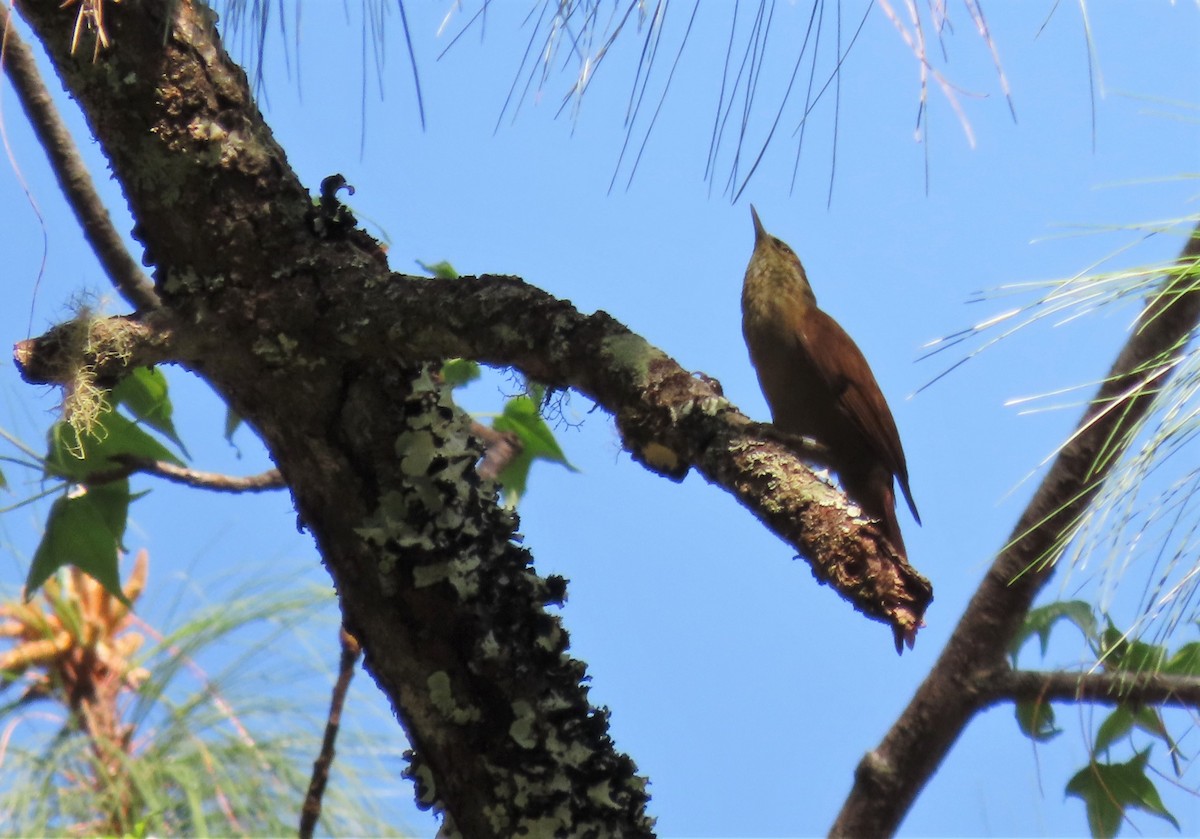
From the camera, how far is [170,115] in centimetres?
157

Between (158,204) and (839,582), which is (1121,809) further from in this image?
(158,204)

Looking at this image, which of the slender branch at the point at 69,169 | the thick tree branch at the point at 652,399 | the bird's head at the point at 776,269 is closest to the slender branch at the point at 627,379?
the thick tree branch at the point at 652,399

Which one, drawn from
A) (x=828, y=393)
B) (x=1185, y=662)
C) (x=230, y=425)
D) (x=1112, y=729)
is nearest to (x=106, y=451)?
(x=230, y=425)

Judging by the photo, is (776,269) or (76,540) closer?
(76,540)

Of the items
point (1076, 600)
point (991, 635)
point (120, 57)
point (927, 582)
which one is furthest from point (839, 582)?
point (1076, 600)

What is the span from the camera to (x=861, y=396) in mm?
2838

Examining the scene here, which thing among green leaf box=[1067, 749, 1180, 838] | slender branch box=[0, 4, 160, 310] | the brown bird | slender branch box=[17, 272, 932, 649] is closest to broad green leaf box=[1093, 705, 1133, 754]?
green leaf box=[1067, 749, 1180, 838]

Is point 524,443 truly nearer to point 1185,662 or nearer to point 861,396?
point 861,396

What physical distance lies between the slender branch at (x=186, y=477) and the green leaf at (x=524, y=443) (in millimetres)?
496

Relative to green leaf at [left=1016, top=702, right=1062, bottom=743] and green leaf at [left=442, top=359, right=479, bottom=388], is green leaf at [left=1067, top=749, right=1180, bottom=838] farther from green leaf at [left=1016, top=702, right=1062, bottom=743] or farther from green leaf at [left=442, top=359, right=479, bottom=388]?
green leaf at [left=442, top=359, right=479, bottom=388]

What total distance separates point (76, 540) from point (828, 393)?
65.8 inches

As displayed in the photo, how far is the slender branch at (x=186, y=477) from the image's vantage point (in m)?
2.21

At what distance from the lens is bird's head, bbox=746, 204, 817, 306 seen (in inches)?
126

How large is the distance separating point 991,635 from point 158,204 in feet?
5.39
